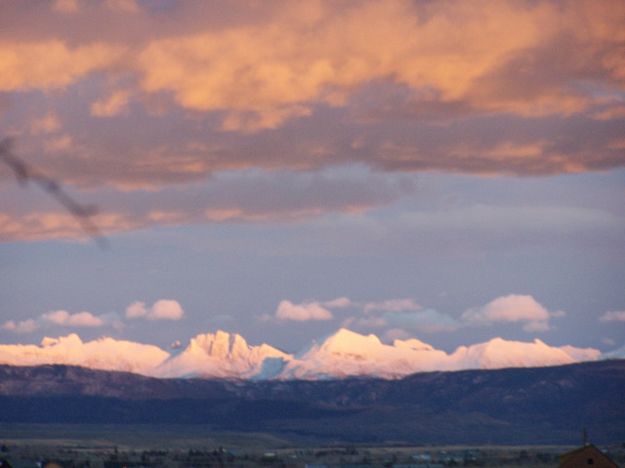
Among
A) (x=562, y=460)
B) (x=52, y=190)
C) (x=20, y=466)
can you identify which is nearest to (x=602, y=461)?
(x=562, y=460)

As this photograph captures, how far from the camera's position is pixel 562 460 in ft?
507

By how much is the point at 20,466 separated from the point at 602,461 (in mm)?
69494

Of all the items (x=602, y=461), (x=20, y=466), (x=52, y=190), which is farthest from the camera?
(x=20, y=466)

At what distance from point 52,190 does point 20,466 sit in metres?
136

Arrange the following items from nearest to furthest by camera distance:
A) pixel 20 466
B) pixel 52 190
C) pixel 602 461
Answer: pixel 52 190, pixel 602 461, pixel 20 466

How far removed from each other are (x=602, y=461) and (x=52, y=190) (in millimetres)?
116221

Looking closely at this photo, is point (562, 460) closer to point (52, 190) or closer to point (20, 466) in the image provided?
point (20, 466)

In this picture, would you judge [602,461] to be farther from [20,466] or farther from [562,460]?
[20,466]

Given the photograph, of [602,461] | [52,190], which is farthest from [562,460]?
[52,190]

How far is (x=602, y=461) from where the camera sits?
498 ft

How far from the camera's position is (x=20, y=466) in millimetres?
174500

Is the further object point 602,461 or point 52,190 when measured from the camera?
point 602,461

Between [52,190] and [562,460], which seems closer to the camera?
[52,190]

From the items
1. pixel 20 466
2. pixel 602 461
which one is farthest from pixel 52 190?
pixel 20 466
